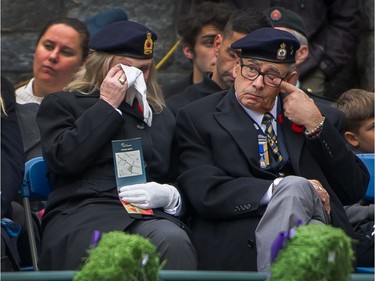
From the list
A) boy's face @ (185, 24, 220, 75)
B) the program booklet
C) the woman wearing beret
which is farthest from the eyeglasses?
boy's face @ (185, 24, 220, 75)

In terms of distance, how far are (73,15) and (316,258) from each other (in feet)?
16.8

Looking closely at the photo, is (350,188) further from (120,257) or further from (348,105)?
(120,257)

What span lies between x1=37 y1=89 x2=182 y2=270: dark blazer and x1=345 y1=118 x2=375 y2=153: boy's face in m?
1.17

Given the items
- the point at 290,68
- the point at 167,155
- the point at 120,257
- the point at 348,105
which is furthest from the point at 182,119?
the point at 120,257

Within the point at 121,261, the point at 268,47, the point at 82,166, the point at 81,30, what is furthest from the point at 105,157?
the point at 121,261

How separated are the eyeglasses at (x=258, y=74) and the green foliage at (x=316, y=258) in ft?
7.57

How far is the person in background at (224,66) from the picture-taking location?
19.1 feet

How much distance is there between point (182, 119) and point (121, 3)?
8.59ft

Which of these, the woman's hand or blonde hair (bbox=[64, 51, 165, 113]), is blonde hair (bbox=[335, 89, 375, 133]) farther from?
the woman's hand

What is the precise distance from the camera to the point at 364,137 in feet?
→ 19.0

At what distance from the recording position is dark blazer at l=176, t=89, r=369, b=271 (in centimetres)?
476

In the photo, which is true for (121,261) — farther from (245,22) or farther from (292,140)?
(245,22)

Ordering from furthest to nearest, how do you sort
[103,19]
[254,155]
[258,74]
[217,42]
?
[103,19]
[217,42]
[258,74]
[254,155]

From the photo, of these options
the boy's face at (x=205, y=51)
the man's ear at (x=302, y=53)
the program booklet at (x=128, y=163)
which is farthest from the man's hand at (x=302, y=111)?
the man's ear at (x=302, y=53)
